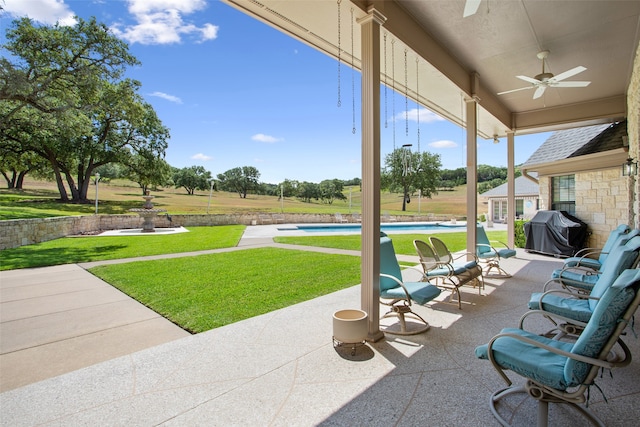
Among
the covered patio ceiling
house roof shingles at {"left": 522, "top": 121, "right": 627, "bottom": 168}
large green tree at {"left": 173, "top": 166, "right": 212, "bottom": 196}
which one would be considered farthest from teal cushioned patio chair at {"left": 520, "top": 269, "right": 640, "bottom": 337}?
large green tree at {"left": 173, "top": 166, "right": 212, "bottom": 196}

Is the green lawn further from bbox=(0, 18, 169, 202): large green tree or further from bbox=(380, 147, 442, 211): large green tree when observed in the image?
bbox=(380, 147, 442, 211): large green tree

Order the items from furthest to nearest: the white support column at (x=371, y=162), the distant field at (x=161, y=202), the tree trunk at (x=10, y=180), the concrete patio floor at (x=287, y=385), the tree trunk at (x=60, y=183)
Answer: the tree trunk at (x=60, y=183) < the tree trunk at (x=10, y=180) < the distant field at (x=161, y=202) < the white support column at (x=371, y=162) < the concrete patio floor at (x=287, y=385)

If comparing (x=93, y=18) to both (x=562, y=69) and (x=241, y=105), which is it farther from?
(x=241, y=105)

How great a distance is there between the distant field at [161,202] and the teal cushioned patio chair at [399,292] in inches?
507

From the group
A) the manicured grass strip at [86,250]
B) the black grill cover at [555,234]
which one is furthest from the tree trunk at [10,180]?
the black grill cover at [555,234]

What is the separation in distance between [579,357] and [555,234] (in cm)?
828

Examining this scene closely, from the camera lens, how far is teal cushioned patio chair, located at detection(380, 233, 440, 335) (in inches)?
131

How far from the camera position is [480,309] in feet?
13.4

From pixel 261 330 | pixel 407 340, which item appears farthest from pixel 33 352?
pixel 407 340

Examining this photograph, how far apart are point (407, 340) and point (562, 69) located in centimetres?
579

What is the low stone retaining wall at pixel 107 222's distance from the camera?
977 centimetres

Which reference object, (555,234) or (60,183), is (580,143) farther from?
(60,183)

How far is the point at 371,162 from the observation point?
3.08 m

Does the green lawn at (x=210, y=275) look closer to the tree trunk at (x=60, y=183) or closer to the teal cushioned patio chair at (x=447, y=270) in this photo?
the teal cushioned patio chair at (x=447, y=270)
